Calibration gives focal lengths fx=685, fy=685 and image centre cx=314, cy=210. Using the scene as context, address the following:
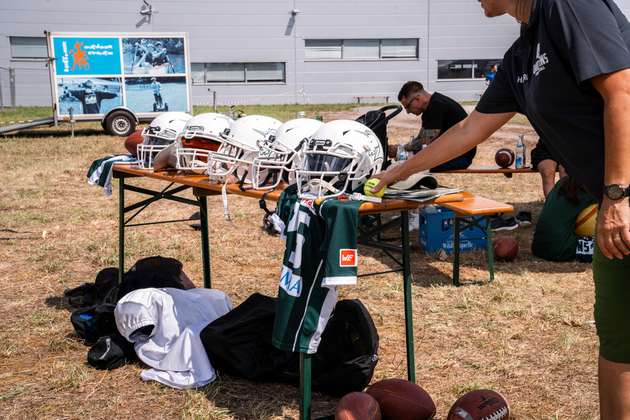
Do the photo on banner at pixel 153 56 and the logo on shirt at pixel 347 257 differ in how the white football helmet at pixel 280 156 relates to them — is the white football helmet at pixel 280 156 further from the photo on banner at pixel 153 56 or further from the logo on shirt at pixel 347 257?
the photo on banner at pixel 153 56

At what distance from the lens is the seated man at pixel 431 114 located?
25.2 feet

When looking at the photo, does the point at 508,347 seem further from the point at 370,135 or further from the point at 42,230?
the point at 42,230

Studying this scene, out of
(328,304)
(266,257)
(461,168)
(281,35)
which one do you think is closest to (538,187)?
(461,168)

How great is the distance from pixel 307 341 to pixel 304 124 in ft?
4.36

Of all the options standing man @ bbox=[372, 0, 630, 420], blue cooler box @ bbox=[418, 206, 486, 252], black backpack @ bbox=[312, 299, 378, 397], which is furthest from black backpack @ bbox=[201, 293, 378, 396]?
blue cooler box @ bbox=[418, 206, 486, 252]

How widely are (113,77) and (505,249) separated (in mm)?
13276

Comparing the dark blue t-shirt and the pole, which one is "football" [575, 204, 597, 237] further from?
the pole

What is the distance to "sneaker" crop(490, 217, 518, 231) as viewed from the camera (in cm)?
764

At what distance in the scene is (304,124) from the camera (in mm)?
3832

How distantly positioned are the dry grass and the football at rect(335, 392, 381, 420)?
1.63ft

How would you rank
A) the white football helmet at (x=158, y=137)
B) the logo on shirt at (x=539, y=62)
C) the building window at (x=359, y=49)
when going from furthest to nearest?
the building window at (x=359, y=49) < the white football helmet at (x=158, y=137) < the logo on shirt at (x=539, y=62)

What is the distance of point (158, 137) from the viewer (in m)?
4.82

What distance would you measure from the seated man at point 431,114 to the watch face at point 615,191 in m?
5.64

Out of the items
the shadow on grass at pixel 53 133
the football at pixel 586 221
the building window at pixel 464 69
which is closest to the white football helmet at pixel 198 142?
the football at pixel 586 221
